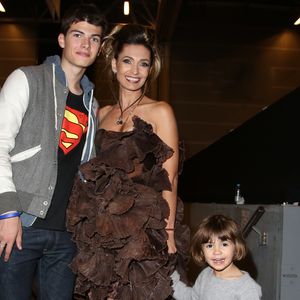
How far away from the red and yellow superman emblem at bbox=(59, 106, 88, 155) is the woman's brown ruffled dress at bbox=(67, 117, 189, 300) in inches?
4.4

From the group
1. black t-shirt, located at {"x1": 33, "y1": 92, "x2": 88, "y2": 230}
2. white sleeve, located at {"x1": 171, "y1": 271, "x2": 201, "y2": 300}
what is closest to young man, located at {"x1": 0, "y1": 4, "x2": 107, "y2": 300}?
black t-shirt, located at {"x1": 33, "y1": 92, "x2": 88, "y2": 230}

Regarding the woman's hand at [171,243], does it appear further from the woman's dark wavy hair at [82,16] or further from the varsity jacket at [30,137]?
the woman's dark wavy hair at [82,16]

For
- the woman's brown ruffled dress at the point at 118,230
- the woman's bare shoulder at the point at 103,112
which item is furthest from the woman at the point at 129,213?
the woman's bare shoulder at the point at 103,112

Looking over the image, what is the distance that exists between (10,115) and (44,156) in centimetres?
21

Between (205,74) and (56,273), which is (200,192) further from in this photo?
(56,273)

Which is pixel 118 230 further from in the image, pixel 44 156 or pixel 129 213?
pixel 44 156

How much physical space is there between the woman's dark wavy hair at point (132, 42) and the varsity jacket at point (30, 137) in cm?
53

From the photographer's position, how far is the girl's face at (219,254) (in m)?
2.25

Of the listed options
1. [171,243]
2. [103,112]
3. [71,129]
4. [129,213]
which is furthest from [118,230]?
[103,112]

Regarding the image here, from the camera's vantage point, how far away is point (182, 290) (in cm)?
229

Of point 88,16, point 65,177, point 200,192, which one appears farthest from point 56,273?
point 200,192

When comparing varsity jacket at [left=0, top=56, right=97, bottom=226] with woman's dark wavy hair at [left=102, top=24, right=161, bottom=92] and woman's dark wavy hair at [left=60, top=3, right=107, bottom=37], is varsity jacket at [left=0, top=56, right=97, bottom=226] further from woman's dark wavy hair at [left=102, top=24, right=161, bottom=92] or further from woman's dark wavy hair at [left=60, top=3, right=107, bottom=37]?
woman's dark wavy hair at [left=102, top=24, right=161, bottom=92]

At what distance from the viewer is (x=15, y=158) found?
74.4 inches

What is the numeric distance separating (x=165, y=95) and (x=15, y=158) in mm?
9631
